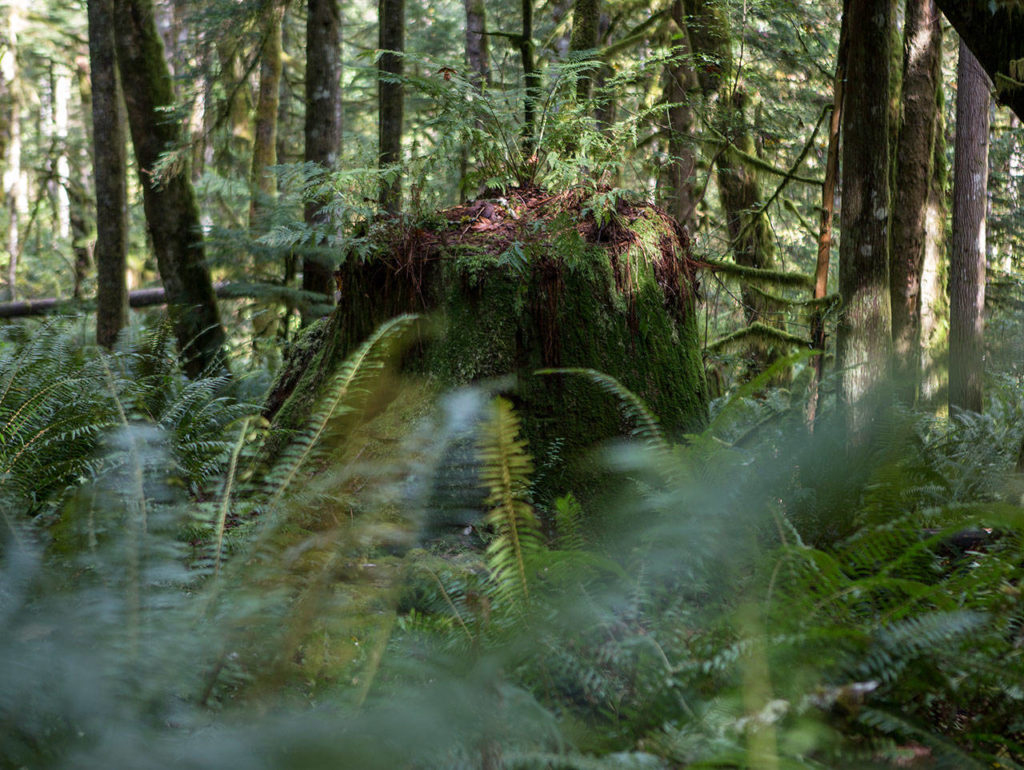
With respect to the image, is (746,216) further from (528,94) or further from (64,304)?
(64,304)

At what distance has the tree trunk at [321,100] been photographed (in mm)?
7367

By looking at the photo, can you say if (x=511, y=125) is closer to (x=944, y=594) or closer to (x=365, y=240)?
(x=365, y=240)

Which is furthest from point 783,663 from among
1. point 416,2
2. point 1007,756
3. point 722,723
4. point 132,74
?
point 416,2

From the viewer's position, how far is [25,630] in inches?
52.5

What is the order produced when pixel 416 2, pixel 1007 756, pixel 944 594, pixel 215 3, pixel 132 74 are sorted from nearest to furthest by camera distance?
1. pixel 1007 756
2. pixel 944 594
3. pixel 132 74
4. pixel 215 3
5. pixel 416 2

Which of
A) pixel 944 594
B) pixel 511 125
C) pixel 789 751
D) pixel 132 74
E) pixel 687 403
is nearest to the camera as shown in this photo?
pixel 789 751

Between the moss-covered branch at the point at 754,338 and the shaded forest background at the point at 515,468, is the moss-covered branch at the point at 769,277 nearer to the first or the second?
the shaded forest background at the point at 515,468

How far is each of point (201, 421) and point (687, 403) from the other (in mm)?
2689

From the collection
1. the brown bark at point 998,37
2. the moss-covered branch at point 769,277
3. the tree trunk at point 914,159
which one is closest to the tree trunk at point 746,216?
the moss-covered branch at point 769,277

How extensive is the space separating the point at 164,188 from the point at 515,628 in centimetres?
664

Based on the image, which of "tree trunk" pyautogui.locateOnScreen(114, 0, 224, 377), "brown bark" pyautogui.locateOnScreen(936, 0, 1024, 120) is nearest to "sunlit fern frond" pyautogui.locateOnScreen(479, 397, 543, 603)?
"brown bark" pyautogui.locateOnScreen(936, 0, 1024, 120)

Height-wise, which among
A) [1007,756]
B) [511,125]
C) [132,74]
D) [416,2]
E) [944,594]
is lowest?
[1007,756]

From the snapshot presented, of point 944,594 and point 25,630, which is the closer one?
point 25,630

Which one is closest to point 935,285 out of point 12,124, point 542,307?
point 542,307
